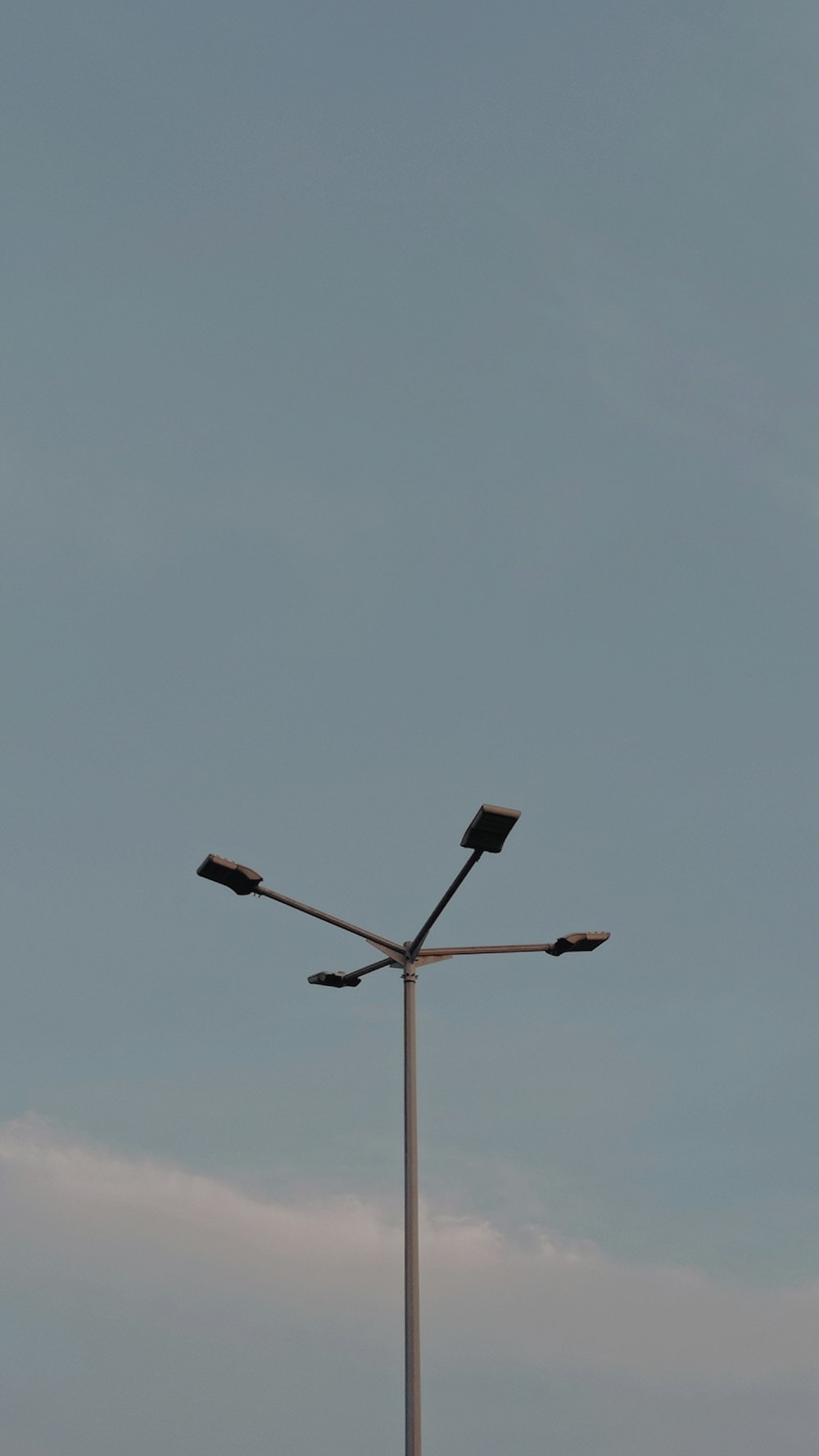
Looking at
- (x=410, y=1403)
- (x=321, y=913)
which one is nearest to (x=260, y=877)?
(x=321, y=913)

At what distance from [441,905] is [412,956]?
0.79 m

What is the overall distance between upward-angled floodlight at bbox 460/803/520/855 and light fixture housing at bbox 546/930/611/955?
1.88 m

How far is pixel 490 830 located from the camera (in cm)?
2145

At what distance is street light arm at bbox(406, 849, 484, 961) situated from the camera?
71.3 feet

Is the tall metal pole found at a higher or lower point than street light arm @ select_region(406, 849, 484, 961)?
lower

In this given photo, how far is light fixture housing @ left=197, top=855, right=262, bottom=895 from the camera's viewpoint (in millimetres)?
21859

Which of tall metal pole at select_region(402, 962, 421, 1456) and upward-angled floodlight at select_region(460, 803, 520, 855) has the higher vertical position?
upward-angled floodlight at select_region(460, 803, 520, 855)

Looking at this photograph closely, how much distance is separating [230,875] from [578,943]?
4.12 m

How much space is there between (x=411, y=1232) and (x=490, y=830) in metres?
4.31

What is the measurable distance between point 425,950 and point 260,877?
203cm

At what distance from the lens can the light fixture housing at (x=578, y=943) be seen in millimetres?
22906

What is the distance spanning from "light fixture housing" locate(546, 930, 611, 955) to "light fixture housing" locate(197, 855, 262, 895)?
3545 mm

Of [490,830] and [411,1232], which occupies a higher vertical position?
[490,830]

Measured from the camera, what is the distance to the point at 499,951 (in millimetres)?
22844
